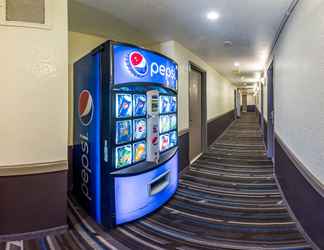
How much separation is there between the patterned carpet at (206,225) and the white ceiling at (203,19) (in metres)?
2.49

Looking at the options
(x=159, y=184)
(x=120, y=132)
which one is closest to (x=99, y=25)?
(x=120, y=132)

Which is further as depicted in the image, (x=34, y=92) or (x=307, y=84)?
(x=34, y=92)

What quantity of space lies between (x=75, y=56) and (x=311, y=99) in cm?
331

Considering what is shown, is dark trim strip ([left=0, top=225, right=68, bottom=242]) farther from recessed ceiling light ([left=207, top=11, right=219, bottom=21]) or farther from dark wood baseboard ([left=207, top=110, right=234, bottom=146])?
dark wood baseboard ([left=207, top=110, right=234, bottom=146])

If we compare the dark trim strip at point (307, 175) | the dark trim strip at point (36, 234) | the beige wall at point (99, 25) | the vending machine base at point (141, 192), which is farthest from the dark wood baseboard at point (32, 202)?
the dark trim strip at point (307, 175)

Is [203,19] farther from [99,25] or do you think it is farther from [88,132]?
[88,132]

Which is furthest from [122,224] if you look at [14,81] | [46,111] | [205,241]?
[14,81]

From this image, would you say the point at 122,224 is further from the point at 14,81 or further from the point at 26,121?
the point at 14,81

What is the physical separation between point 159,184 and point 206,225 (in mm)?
764

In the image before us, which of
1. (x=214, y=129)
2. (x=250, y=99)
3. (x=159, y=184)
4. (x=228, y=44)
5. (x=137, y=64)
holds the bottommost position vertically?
(x=159, y=184)

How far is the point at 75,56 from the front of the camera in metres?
3.68

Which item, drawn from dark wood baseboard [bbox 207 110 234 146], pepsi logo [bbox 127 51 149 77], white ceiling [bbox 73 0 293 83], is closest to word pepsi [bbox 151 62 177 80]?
pepsi logo [bbox 127 51 149 77]

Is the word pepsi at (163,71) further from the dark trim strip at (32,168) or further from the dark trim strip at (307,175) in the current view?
the dark trim strip at (307,175)

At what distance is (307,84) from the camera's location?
2.06 meters
